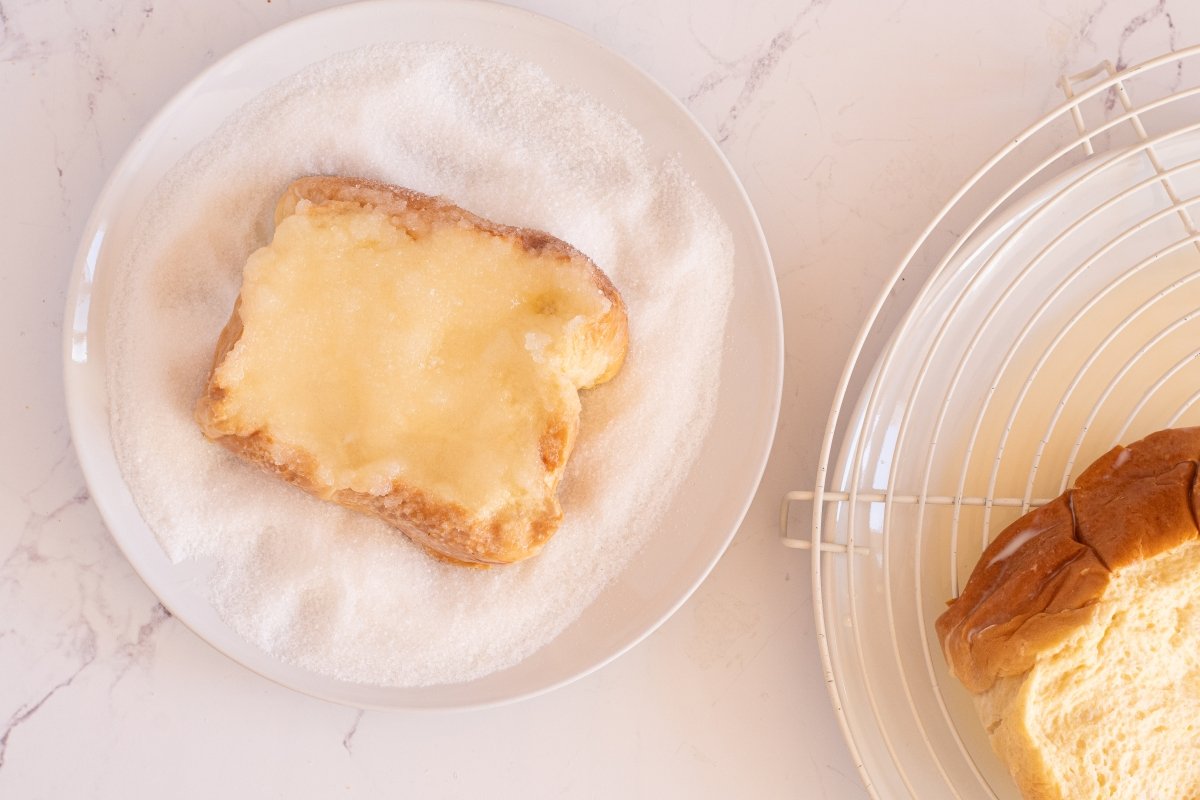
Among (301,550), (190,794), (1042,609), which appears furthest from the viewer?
(190,794)

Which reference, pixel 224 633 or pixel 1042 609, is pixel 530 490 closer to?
pixel 224 633

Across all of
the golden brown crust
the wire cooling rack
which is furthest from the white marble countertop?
the golden brown crust

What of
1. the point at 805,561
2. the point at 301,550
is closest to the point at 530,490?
the point at 301,550

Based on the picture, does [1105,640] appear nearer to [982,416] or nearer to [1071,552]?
[1071,552]

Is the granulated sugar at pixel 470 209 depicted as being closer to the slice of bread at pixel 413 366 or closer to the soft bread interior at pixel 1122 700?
the slice of bread at pixel 413 366

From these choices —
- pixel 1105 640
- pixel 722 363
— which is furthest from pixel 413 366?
pixel 1105 640
